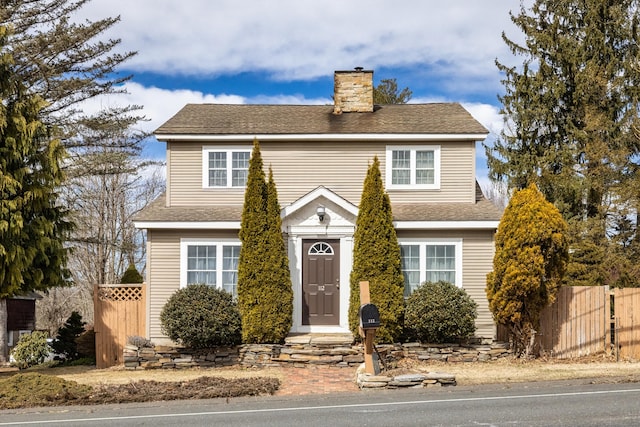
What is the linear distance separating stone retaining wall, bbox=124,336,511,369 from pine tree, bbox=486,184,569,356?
41.8 inches

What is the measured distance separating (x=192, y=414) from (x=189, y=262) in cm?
721

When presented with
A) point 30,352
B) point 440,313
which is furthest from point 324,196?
point 30,352

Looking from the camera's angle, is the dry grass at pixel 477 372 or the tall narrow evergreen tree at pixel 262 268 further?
the tall narrow evergreen tree at pixel 262 268

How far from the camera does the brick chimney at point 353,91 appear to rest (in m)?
19.8

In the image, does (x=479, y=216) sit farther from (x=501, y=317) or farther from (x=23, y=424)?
(x=23, y=424)

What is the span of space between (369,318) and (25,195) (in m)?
8.17

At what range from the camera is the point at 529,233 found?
1463cm

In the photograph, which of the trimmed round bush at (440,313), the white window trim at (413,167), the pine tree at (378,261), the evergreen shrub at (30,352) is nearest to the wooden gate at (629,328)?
the trimmed round bush at (440,313)

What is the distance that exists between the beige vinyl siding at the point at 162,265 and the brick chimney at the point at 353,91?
563 cm

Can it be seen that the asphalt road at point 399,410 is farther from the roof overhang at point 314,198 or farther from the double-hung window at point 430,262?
the roof overhang at point 314,198

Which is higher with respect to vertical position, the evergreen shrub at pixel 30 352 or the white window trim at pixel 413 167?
the white window trim at pixel 413 167

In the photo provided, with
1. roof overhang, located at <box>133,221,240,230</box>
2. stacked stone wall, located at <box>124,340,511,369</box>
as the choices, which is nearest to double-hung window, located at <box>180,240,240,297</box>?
roof overhang, located at <box>133,221,240,230</box>

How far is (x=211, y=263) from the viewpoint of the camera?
55.5 feet

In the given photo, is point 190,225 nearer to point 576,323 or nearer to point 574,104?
point 576,323
